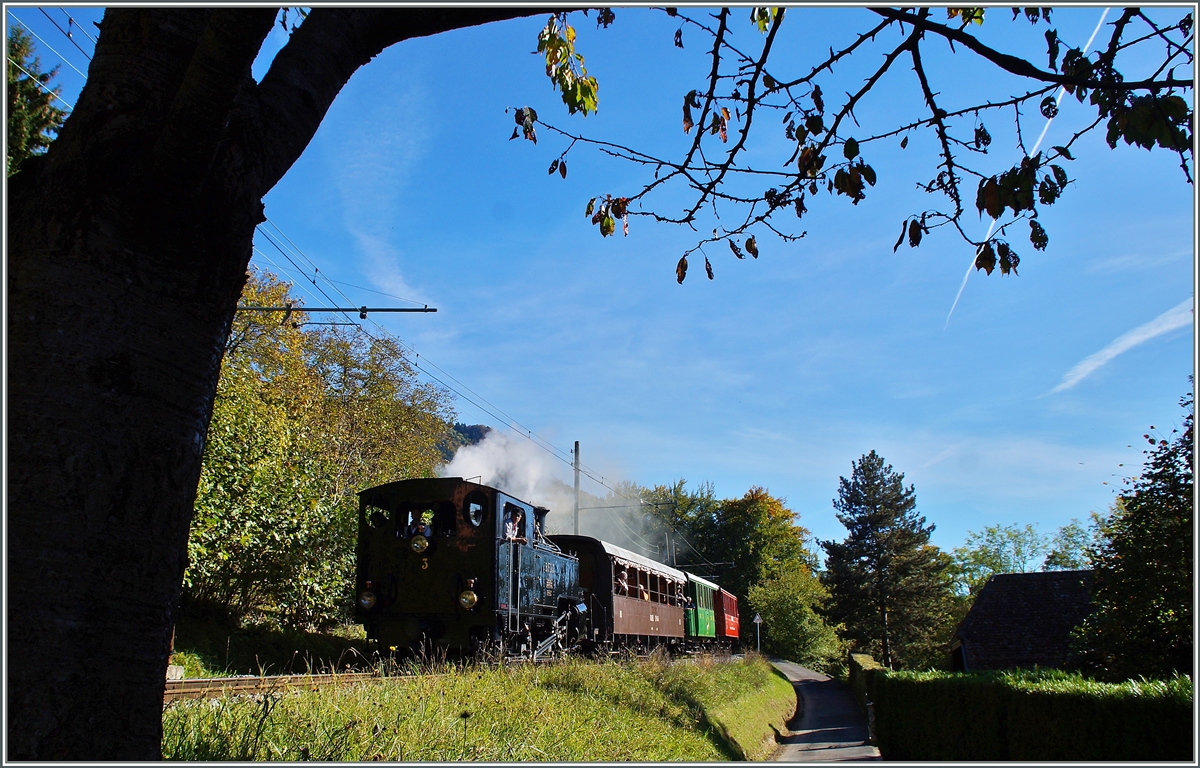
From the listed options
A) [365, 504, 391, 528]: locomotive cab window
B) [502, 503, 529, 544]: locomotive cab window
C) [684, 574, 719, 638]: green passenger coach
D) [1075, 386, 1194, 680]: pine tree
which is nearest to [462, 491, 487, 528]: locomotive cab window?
[502, 503, 529, 544]: locomotive cab window

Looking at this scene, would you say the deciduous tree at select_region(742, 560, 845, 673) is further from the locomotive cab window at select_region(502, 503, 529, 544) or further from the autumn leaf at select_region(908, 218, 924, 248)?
the autumn leaf at select_region(908, 218, 924, 248)

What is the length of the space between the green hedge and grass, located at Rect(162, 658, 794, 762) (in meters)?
3.72

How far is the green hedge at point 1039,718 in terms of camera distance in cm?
645

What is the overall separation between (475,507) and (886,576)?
4455 centimetres

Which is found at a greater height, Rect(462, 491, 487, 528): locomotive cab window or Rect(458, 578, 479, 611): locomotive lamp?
Rect(462, 491, 487, 528): locomotive cab window

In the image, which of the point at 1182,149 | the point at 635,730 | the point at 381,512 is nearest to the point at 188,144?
the point at 1182,149

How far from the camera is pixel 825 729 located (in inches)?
961

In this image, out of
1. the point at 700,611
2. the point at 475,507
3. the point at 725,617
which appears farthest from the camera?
the point at 725,617

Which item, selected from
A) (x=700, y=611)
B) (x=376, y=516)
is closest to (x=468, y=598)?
(x=376, y=516)

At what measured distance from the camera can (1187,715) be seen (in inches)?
241

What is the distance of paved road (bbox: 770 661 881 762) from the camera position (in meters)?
18.8

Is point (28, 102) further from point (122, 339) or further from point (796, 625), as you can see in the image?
point (796, 625)

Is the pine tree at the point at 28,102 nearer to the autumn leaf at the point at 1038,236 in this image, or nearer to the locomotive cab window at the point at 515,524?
the locomotive cab window at the point at 515,524

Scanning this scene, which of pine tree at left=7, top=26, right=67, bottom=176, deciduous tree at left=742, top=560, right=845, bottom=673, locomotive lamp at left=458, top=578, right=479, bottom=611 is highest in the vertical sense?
pine tree at left=7, top=26, right=67, bottom=176
